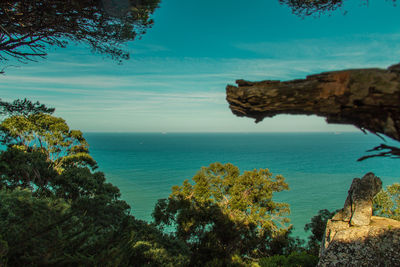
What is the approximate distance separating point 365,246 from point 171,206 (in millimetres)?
9075

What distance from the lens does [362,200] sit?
7.27 metres

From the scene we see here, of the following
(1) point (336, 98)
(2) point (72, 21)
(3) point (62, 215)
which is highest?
(2) point (72, 21)

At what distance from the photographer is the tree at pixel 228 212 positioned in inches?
438

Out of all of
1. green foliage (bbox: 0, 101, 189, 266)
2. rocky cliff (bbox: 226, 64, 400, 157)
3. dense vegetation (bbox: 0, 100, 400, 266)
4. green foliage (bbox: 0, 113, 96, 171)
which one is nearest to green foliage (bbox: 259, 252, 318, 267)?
dense vegetation (bbox: 0, 100, 400, 266)

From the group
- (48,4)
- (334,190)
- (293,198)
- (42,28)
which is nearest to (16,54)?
(42,28)

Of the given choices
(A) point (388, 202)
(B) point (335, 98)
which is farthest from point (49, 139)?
(A) point (388, 202)

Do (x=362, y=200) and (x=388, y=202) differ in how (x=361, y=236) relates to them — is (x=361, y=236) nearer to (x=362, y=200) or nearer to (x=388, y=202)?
(x=362, y=200)

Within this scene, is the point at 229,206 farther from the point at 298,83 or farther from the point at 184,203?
the point at 298,83

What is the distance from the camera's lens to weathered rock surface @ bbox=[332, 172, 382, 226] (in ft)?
23.5

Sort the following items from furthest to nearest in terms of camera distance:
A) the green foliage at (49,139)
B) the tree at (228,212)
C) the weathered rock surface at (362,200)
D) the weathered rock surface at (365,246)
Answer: the green foliage at (49,139) < the tree at (228,212) < the weathered rock surface at (362,200) < the weathered rock surface at (365,246)

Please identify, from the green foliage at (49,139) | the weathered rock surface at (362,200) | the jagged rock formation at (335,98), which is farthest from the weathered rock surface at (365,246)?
the green foliage at (49,139)

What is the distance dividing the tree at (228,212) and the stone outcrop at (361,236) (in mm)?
4766

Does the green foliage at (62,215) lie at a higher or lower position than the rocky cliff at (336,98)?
lower

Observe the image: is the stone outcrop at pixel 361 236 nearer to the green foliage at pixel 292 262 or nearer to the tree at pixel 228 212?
the green foliage at pixel 292 262
